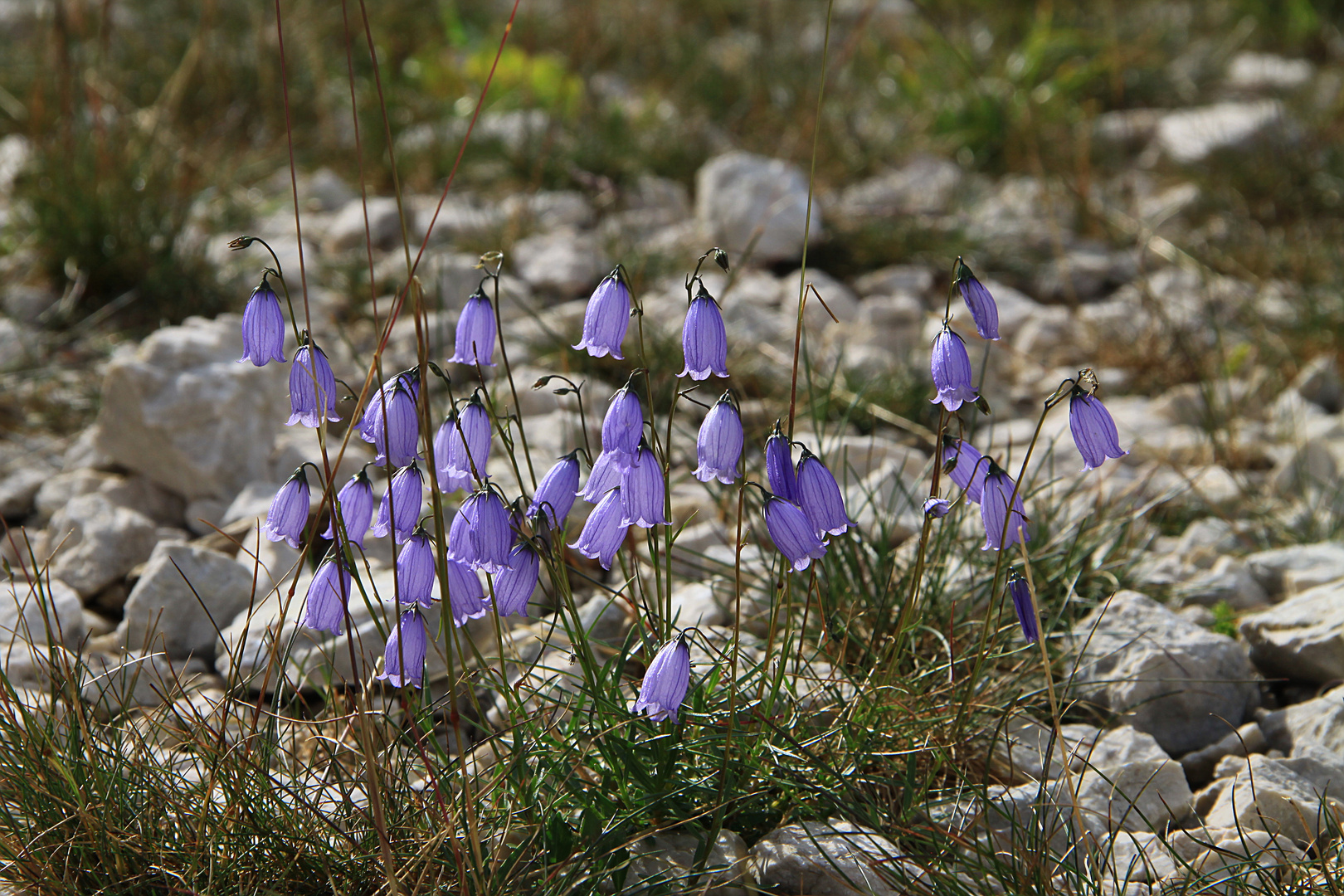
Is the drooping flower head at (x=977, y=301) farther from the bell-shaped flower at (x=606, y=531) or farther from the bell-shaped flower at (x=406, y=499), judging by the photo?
the bell-shaped flower at (x=406, y=499)

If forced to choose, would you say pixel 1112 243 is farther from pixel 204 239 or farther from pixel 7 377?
pixel 7 377

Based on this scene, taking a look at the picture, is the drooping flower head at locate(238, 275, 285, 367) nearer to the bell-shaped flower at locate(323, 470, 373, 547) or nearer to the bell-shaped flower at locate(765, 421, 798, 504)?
the bell-shaped flower at locate(323, 470, 373, 547)

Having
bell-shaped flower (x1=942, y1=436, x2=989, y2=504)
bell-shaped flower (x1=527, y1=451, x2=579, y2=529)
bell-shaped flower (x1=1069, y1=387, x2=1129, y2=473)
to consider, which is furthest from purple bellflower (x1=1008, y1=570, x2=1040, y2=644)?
bell-shaped flower (x1=527, y1=451, x2=579, y2=529)

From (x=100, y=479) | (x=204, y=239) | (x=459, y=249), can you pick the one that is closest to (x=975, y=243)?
(x=459, y=249)

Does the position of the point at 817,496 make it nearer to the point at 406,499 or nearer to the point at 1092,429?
the point at 1092,429

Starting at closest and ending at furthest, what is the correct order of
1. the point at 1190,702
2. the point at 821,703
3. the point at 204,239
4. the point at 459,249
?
1. the point at 821,703
2. the point at 1190,702
3. the point at 204,239
4. the point at 459,249
